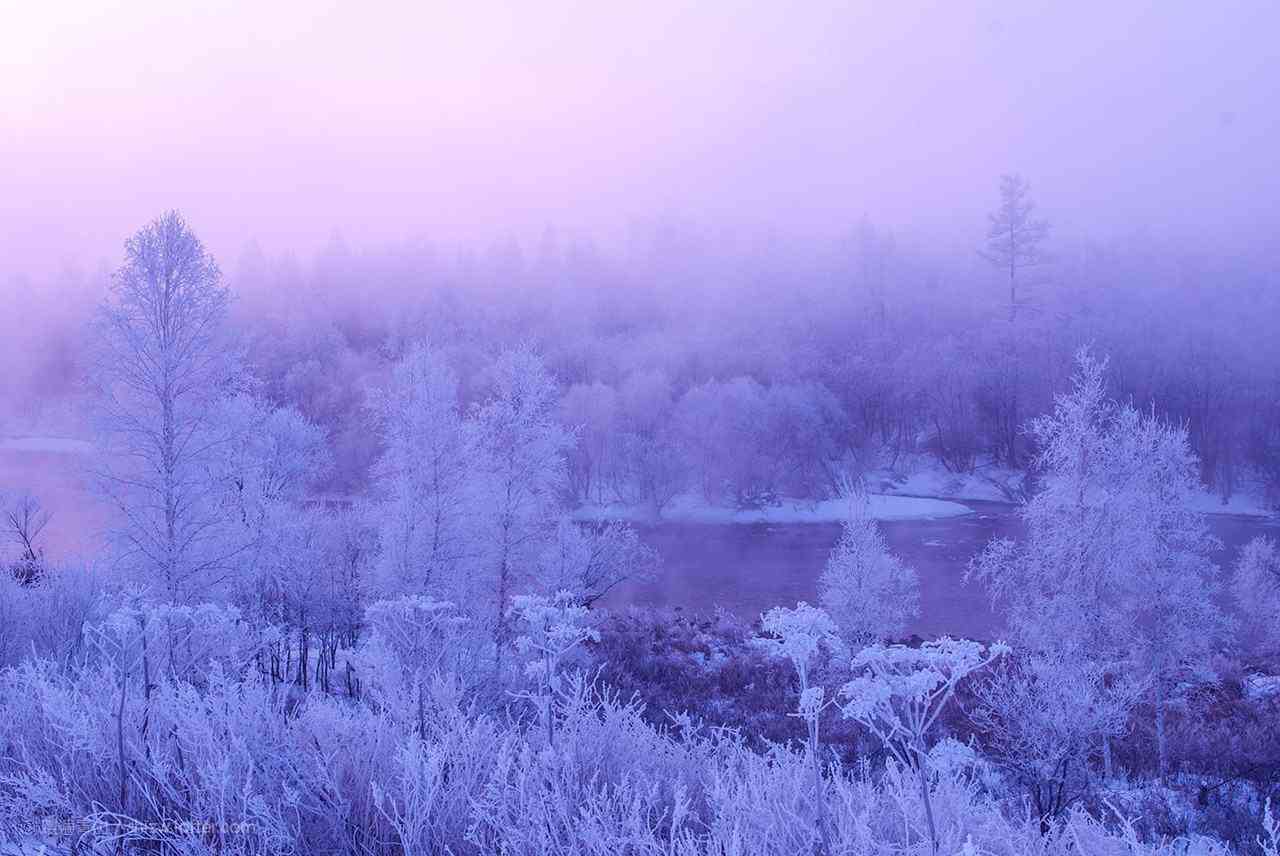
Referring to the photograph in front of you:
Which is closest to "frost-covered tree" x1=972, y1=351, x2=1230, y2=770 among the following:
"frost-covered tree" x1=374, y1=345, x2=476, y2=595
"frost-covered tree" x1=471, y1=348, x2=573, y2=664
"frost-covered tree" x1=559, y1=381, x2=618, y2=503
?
"frost-covered tree" x1=471, y1=348, x2=573, y2=664

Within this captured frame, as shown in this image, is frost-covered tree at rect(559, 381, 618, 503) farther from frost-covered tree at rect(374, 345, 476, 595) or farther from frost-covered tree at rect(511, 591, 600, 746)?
frost-covered tree at rect(511, 591, 600, 746)

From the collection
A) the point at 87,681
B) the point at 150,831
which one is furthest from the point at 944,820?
the point at 87,681

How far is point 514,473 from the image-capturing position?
62.4 ft

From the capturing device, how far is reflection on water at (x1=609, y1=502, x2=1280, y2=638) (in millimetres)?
29953

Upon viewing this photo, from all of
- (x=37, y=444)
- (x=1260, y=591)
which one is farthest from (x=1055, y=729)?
(x=37, y=444)

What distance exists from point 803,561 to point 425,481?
2434 cm

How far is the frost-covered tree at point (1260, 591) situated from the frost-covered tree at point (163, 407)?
95.5 feet

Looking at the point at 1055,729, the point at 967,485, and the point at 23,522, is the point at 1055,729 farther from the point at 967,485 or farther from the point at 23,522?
the point at 967,485

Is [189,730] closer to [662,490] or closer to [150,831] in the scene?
[150,831]

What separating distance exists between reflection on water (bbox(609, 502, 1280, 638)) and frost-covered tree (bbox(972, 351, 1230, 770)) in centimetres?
964

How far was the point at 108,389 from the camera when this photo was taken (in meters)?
12.8

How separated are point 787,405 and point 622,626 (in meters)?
37.2

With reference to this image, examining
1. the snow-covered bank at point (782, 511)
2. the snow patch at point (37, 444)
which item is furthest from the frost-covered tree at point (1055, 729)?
the snow patch at point (37, 444)

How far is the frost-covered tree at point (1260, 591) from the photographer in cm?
2573
